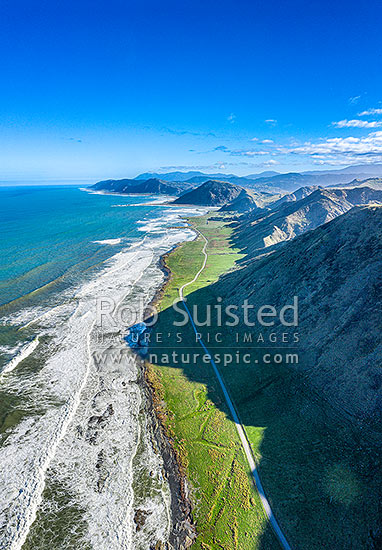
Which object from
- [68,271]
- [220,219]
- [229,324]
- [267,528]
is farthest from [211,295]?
[220,219]

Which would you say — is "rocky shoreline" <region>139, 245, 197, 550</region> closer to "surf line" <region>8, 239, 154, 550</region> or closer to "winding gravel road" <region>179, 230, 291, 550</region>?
"winding gravel road" <region>179, 230, 291, 550</region>

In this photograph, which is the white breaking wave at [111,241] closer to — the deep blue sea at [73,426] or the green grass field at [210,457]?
the deep blue sea at [73,426]

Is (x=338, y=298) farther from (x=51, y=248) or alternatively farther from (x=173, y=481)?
(x=51, y=248)

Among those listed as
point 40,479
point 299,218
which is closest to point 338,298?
point 40,479

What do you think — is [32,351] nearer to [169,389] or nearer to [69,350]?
[69,350]

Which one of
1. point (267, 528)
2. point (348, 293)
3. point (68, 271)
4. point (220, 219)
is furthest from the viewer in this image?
point (220, 219)

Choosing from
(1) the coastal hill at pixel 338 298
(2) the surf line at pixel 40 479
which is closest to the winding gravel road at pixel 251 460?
(1) the coastal hill at pixel 338 298

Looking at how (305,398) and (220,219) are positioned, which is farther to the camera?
(220,219)
